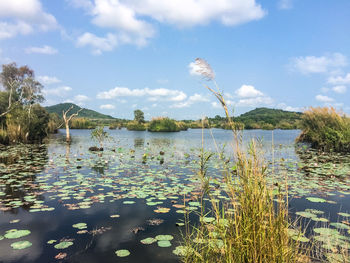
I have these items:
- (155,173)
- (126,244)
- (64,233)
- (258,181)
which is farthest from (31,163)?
(258,181)

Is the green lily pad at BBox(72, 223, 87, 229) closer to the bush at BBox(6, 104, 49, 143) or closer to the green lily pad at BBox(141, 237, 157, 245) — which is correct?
the green lily pad at BBox(141, 237, 157, 245)

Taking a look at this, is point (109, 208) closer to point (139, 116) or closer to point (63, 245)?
point (63, 245)

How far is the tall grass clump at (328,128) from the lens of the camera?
530 inches

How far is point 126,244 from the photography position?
3.10 m

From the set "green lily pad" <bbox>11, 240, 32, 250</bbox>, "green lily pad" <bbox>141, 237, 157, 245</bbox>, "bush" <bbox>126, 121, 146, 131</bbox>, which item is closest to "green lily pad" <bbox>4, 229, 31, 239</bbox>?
"green lily pad" <bbox>11, 240, 32, 250</bbox>

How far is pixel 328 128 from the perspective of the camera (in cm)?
1409

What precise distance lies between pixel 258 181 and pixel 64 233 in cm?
304

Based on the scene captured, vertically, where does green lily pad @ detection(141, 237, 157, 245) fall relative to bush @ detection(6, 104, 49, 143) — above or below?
below

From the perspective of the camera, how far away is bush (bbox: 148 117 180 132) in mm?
40312

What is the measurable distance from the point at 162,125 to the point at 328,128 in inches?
1138

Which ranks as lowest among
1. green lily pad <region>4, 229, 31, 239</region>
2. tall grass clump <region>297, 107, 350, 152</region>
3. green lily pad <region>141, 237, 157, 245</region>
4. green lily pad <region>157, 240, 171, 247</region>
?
green lily pad <region>141, 237, 157, 245</region>

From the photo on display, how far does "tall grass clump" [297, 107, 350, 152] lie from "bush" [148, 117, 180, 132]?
84.7ft

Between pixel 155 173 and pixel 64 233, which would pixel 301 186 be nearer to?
pixel 155 173

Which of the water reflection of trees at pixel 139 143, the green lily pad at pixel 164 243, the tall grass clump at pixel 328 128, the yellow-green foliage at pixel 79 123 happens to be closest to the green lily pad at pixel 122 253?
the green lily pad at pixel 164 243
